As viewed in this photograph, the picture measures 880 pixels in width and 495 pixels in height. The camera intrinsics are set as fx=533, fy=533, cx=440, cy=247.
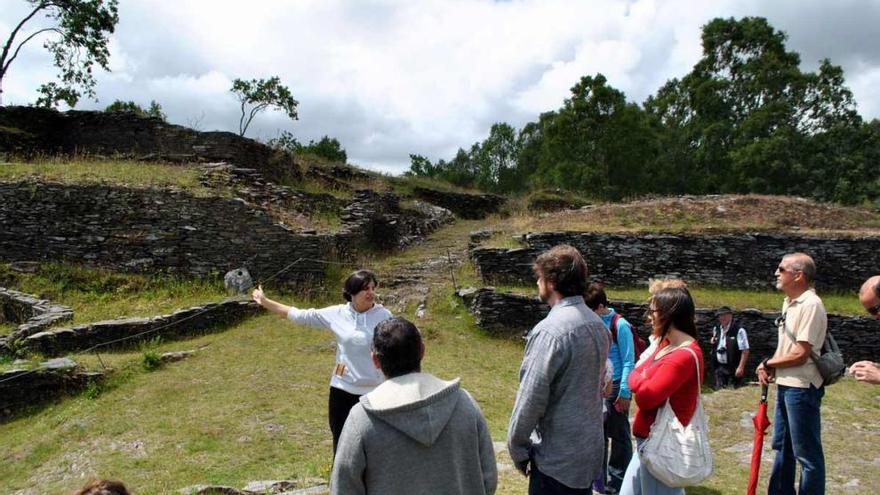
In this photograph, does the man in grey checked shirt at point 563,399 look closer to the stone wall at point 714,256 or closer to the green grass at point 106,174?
the stone wall at point 714,256

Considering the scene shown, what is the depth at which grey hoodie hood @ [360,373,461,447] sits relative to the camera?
199 cm

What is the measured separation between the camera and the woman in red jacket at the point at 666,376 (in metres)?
2.76

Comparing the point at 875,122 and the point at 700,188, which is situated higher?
A: the point at 875,122

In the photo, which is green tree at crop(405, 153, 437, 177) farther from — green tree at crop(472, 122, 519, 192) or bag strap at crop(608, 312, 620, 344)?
bag strap at crop(608, 312, 620, 344)

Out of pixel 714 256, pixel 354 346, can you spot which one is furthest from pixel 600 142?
pixel 354 346

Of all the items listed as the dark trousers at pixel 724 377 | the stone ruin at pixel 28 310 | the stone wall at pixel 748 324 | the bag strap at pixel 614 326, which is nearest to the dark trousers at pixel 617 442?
the bag strap at pixel 614 326

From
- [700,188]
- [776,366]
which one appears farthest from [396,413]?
[700,188]

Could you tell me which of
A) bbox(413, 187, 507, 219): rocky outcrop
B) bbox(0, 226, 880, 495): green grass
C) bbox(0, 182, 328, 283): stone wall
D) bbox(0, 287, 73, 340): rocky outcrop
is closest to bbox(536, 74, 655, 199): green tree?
bbox(413, 187, 507, 219): rocky outcrop

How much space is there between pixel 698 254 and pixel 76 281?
14508mm

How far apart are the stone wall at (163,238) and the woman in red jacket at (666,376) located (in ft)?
33.5

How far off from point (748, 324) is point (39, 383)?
1226 cm

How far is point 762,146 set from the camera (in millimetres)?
30203

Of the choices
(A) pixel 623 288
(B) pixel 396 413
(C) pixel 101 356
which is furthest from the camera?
(A) pixel 623 288

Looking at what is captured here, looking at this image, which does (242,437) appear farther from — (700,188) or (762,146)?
(700,188)
